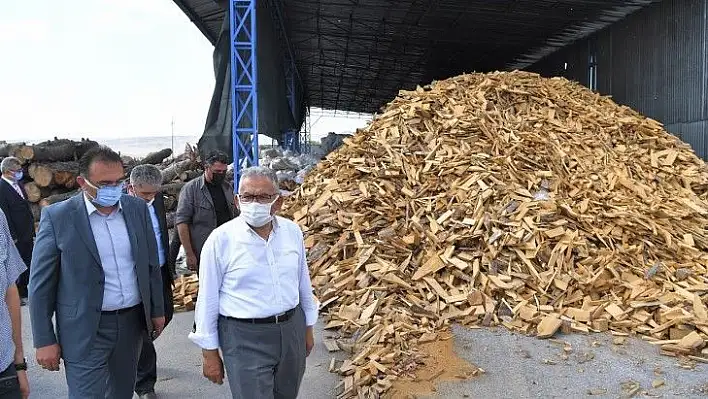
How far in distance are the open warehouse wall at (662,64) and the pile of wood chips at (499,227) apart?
4.91 m

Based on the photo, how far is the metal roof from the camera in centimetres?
1711

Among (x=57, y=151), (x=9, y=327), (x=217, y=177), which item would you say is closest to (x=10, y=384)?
(x=9, y=327)

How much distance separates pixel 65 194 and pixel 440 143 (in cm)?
1021

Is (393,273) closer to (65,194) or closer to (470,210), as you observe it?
(470,210)

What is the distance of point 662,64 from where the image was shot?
15.6 m

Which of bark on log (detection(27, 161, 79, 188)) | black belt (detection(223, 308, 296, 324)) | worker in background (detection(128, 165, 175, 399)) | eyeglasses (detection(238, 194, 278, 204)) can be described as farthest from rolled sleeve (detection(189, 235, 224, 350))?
bark on log (detection(27, 161, 79, 188))

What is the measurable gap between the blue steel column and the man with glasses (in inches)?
335

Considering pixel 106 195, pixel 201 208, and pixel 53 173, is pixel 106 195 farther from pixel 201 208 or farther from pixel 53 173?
pixel 53 173

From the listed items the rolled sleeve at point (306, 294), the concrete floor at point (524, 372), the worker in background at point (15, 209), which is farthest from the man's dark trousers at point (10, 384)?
the worker in background at point (15, 209)

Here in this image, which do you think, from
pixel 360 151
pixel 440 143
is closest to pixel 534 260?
pixel 440 143

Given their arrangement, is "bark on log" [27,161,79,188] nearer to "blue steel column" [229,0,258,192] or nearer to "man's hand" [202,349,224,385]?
"blue steel column" [229,0,258,192]

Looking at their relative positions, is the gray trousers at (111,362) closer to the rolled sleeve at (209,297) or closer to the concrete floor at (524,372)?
the rolled sleeve at (209,297)

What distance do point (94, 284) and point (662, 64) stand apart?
1657 cm

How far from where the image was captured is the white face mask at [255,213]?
2.99 meters
